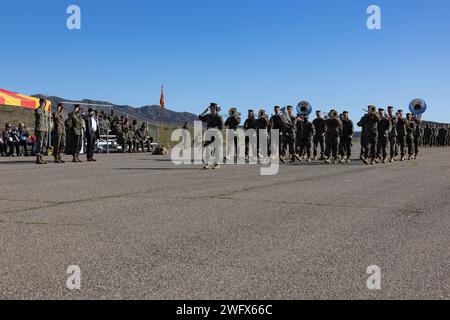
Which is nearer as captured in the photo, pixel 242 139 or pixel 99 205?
pixel 99 205

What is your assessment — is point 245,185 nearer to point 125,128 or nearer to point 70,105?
point 70,105

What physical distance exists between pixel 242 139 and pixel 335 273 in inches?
765

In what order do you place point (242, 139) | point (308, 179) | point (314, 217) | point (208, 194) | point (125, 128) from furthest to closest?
1. point (125, 128)
2. point (242, 139)
3. point (308, 179)
4. point (208, 194)
5. point (314, 217)

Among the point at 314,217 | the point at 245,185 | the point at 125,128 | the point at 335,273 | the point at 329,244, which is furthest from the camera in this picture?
the point at 125,128

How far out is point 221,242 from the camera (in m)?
6.04

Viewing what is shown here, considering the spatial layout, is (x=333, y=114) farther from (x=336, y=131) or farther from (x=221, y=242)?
(x=221, y=242)

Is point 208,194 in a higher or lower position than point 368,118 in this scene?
lower

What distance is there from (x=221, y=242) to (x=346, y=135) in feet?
60.2

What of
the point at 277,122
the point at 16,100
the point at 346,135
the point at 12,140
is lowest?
the point at 12,140

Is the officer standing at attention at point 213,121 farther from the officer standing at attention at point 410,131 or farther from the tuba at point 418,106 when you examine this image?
the tuba at point 418,106

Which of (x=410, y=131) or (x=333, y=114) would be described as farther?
(x=410, y=131)

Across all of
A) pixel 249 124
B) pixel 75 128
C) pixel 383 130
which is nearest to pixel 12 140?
pixel 75 128
